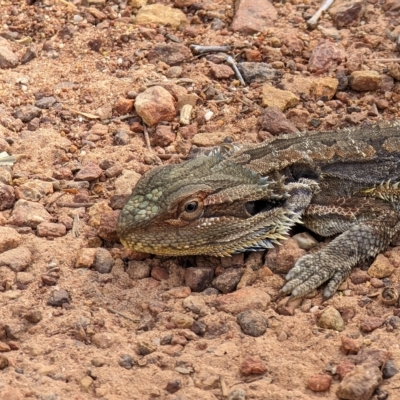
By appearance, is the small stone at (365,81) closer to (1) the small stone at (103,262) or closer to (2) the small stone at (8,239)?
(1) the small stone at (103,262)

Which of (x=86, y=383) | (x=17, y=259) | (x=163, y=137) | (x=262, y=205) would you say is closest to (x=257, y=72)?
(x=163, y=137)

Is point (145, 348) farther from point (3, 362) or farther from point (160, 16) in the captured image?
point (160, 16)

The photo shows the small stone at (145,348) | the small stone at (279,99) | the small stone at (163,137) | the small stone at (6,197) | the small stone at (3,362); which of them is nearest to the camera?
the small stone at (3,362)

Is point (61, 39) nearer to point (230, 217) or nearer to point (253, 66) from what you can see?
point (253, 66)

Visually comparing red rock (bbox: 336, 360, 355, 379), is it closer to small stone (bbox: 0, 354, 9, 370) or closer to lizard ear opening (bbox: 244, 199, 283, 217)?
lizard ear opening (bbox: 244, 199, 283, 217)

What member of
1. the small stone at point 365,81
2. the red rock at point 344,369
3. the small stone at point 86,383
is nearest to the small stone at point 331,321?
the red rock at point 344,369

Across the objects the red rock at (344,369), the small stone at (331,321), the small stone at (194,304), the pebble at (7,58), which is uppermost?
the red rock at (344,369)
